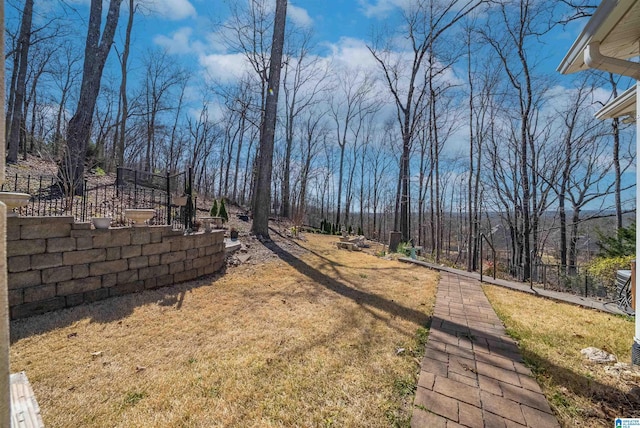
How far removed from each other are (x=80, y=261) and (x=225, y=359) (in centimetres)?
247

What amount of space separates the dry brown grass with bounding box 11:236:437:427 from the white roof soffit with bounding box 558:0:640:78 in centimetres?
308

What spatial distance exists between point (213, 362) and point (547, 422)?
237cm

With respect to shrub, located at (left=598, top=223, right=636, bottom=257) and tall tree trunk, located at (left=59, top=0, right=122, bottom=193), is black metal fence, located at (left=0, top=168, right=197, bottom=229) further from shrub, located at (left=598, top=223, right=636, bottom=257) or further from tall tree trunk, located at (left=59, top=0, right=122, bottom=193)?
shrub, located at (left=598, top=223, right=636, bottom=257)

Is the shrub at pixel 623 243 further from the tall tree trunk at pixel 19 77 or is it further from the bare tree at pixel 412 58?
the tall tree trunk at pixel 19 77

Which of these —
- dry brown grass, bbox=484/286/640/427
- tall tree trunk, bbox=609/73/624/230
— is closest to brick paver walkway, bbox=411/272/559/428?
dry brown grass, bbox=484/286/640/427

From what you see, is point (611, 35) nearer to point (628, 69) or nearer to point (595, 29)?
point (595, 29)

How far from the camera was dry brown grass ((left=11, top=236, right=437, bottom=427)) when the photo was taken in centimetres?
161

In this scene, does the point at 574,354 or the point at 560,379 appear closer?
the point at 560,379

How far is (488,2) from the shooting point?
918 centimetres

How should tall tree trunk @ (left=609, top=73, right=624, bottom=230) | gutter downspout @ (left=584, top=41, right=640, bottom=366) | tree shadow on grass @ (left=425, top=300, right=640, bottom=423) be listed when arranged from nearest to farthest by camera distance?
1. tree shadow on grass @ (left=425, top=300, right=640, bottom=423)
2. gutter downspout @ (left=584, top=41, right=640, bottom=366)
3. tall tree trunk @ (left=609, top=73, right=624, bottom=230)

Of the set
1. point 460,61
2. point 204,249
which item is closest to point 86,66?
point 204,249

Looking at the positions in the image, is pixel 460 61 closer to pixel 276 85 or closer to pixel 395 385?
pixel 276 85

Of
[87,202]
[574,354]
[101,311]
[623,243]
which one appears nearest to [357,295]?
[574,354]

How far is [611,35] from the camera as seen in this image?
2268 mm
